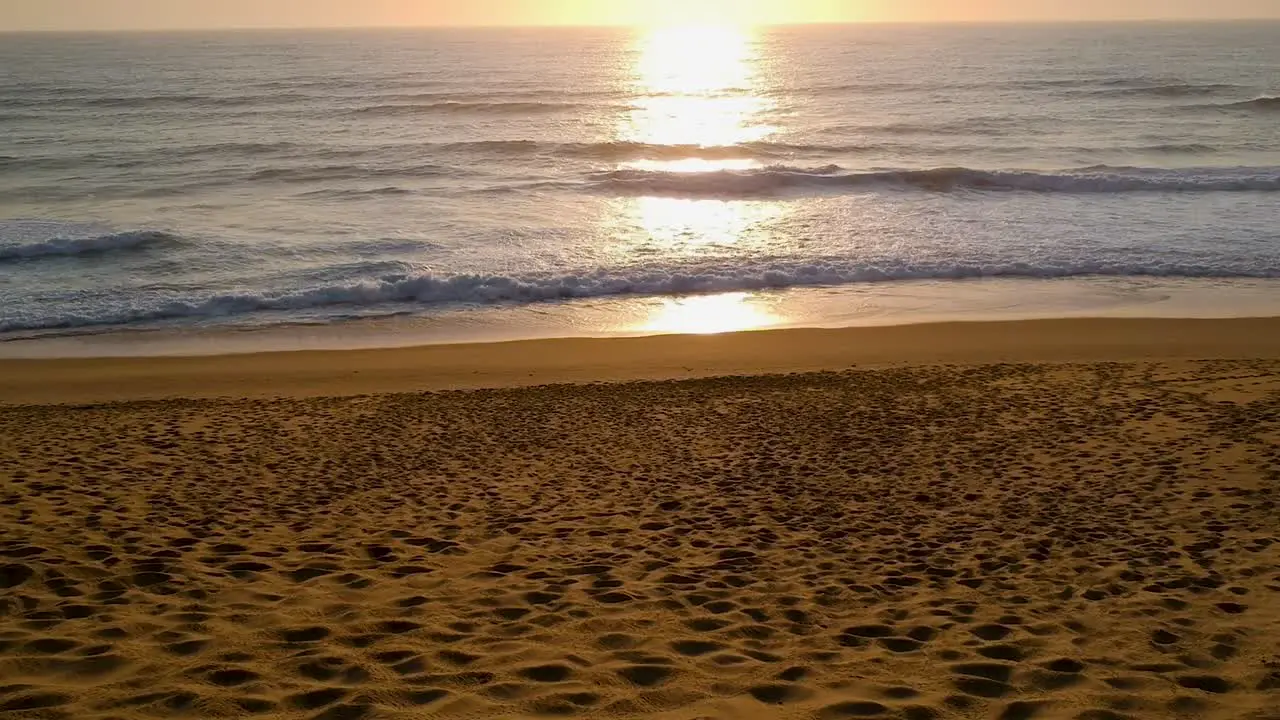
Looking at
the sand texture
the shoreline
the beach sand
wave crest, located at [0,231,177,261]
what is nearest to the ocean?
wave crest, located at [0,231,177,261]

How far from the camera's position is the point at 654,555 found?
6492mm

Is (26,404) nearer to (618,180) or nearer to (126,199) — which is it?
(126,199)

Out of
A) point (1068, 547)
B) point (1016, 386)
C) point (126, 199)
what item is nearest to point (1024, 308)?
point (1016, 386)

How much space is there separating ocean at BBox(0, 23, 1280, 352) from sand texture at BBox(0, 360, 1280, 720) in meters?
4.71

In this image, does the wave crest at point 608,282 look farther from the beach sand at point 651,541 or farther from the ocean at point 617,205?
the beach sand at point 651,541

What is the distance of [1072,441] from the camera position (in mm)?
8805

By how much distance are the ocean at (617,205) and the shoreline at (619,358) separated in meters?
1.13

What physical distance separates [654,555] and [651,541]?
0.86ft

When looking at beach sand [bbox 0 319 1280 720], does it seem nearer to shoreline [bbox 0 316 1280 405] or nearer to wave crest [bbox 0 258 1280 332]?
shoreline [bbox 0 316 1280 405]

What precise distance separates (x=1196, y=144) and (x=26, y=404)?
34.4m

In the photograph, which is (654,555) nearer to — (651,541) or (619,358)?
(651,541)

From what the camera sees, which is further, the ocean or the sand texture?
the ocean

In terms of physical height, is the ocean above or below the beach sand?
above

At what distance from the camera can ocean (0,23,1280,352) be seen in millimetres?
15609
